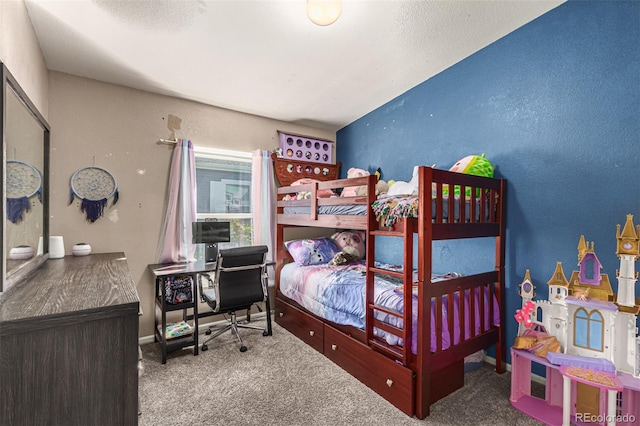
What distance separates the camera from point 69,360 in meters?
0.95

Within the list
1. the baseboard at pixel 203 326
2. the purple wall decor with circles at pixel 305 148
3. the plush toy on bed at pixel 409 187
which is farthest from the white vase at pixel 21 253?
the purple wall decor with circles at pixel 305 148

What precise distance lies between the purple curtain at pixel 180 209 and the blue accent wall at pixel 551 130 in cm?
257

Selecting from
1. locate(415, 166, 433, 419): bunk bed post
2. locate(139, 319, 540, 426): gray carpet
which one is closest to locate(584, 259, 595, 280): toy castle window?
locate(139, 319, 540, 426): gray carpet

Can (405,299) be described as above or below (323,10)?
below

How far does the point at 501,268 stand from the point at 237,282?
232 centimetres

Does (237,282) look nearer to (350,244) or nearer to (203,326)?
(203,326)

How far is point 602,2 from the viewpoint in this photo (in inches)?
73.9

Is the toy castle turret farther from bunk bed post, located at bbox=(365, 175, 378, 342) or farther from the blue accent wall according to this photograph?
bunk bed post, located at bbox=(365, 175, 378, 342)

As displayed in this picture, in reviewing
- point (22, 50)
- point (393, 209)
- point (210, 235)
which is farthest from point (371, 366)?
point (22, 50)

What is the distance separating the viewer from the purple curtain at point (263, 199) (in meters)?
3.58

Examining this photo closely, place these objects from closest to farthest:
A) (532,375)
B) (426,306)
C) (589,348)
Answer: (589,348), (426,306), (532,375)

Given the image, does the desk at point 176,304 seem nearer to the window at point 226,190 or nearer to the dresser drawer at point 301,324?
the window at point 226,190

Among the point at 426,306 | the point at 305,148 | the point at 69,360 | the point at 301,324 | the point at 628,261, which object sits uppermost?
the point at 305,148

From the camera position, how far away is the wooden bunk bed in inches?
72.7
